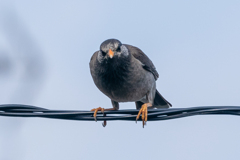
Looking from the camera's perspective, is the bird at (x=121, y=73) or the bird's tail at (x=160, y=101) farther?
the bird's tail at (x=160, y=101)

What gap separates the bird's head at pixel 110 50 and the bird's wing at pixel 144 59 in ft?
2.32

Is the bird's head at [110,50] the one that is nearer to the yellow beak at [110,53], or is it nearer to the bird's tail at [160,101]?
the yellow beak at [110,53]

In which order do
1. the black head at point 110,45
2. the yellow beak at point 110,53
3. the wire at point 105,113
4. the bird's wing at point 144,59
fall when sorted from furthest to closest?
the bird's wing at point 144,59
the black head at point 110,45
the yellow beak at point 110,53
the wire at point 105,113

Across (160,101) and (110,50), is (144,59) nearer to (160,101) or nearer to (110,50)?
(160,101)

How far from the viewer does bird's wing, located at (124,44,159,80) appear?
653cm

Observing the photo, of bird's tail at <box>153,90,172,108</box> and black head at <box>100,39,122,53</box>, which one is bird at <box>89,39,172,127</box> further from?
bird's tail at <box>153,90,172,108</box>

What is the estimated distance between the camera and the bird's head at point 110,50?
5619mm

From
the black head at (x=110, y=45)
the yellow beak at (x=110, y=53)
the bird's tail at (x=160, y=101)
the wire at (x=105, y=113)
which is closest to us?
the wire at (x=105, y=113)

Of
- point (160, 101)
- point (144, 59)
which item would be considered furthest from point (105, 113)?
point (160, 101)

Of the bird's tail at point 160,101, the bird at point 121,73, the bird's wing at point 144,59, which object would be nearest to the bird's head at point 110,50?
the bird at point 121,73

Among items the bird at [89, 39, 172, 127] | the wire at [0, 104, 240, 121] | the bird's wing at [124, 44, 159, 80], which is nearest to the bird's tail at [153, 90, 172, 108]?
the bird's wing at [124, 44, 159, 80]

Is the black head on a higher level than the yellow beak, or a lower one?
higher

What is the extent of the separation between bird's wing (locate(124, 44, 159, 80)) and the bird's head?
71cm

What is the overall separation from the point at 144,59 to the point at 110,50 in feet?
3.98
